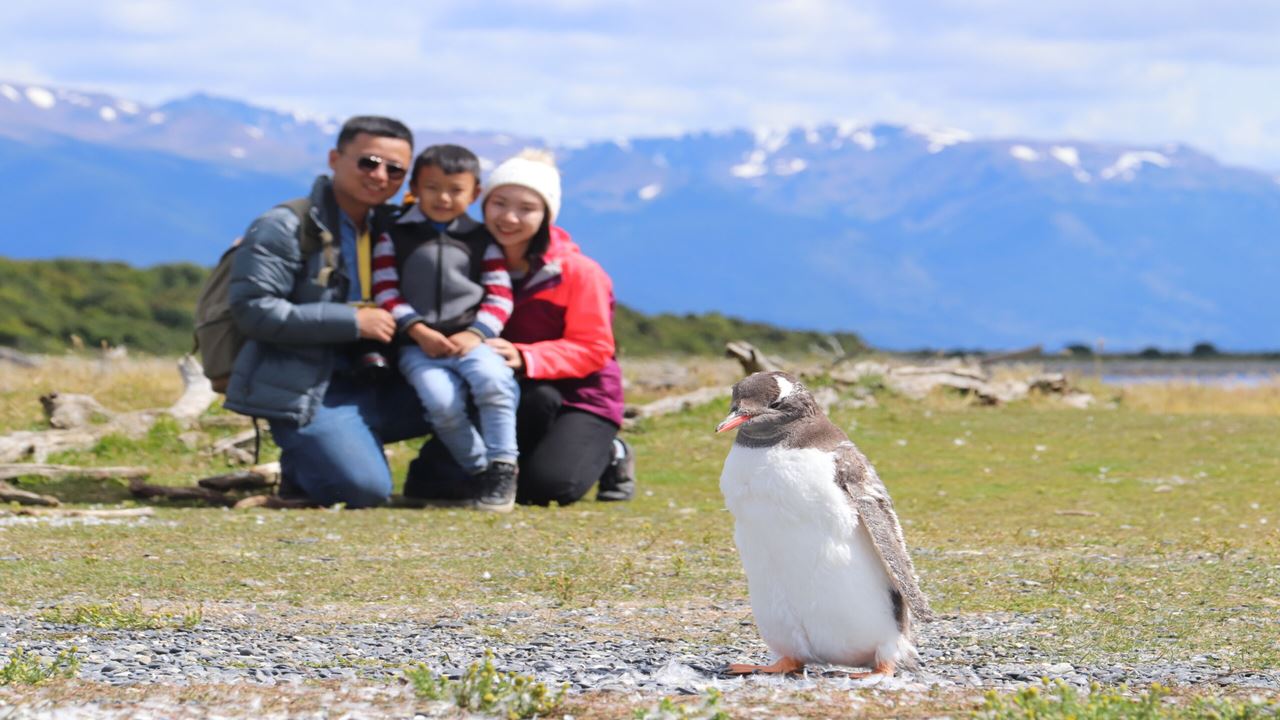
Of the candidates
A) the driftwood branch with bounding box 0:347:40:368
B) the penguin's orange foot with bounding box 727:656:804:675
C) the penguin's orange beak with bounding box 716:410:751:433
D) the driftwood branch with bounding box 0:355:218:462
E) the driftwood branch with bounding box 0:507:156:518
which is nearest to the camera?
the penguin's orange beak with bounding box 716:410:751:433

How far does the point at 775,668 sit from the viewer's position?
4770mm

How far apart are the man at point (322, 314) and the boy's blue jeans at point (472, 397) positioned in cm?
31

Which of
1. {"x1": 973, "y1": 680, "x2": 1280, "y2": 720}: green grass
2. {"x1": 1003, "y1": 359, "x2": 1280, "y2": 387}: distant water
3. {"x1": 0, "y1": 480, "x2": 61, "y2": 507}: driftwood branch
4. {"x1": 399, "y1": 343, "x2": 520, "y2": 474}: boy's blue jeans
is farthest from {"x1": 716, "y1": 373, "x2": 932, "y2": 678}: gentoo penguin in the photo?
{"x1": 1003, "y1": 359, "x2": 1280, "y2": 387}: distant water

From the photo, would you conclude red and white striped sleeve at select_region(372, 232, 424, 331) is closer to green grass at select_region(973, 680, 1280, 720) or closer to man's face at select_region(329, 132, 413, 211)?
man's face at select_region(329, 132, 413, 211)

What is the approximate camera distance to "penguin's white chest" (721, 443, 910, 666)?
4.60 metres

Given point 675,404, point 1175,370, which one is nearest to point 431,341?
point 675,404

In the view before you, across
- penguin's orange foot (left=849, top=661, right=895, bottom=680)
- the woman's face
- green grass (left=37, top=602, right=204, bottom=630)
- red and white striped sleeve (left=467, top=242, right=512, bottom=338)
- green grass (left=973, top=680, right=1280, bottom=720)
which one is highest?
the woman's face

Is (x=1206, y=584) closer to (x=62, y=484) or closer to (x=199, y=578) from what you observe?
(x=199, y=578)

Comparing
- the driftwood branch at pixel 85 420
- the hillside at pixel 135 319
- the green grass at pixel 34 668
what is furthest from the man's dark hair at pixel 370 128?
the hillside at pixel 135 319

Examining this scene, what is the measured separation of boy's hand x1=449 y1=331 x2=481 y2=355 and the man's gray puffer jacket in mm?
567

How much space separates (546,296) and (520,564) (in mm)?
2713

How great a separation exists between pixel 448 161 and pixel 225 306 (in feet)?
5.36

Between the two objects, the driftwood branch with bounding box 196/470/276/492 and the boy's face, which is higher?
the boy's face

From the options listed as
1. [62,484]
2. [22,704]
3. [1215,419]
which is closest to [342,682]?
[22,704]
